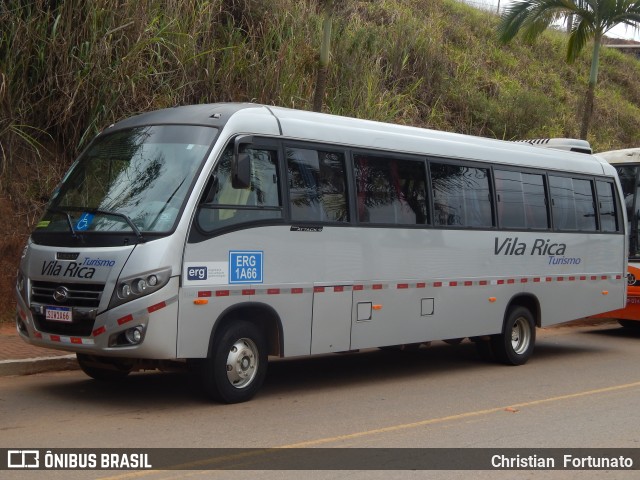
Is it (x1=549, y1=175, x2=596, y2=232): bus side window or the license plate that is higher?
(x1=549, y1=175, x2=596, y2=232): bus side window

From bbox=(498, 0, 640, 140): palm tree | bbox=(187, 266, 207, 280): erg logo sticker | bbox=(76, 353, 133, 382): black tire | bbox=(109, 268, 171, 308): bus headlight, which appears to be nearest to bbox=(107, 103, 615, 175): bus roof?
bbox=(187, 266, 207, 280): erg logo sticker

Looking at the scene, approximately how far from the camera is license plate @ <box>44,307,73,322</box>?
29.4 feet

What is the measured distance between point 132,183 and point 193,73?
288 inches

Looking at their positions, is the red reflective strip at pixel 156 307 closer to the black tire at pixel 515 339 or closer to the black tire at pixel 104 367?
the black tire at pixel 104 367

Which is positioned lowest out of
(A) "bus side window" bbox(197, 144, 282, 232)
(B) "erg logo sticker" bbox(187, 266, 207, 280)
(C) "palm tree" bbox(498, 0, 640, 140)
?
(B) "erg logo sticker" bbox(187, 266, 207, 280)

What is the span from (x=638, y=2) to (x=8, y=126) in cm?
1384

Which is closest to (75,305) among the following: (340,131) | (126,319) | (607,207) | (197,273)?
(126,319)

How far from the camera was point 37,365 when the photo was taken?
10.9m

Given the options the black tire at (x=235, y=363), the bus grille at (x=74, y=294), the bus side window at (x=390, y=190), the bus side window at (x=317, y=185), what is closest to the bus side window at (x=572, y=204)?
the bus side window at (x=390, y=190)

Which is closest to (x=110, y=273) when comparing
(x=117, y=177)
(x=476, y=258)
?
(x=117, y=177)

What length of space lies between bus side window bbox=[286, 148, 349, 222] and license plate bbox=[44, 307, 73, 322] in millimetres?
2569

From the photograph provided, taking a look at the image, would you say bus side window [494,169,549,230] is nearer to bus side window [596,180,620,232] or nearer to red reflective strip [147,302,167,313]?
bus side window [596,180,620,232]

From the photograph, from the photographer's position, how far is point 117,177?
9547mm

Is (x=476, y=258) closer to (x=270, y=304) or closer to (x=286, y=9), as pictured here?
(x=270, y=304)
